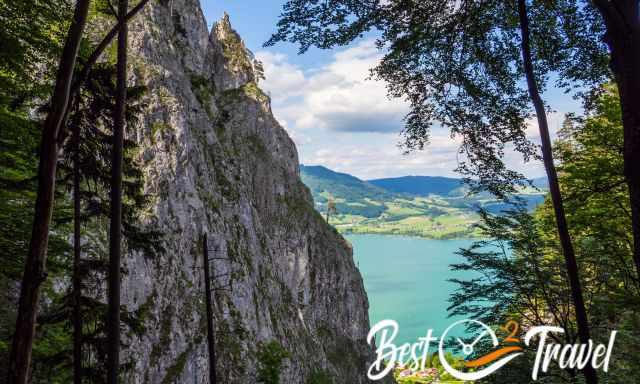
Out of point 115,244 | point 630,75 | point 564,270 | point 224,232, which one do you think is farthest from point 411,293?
point 630,75

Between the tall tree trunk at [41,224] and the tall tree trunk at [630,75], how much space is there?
7.79 meters

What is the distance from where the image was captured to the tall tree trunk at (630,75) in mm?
5082

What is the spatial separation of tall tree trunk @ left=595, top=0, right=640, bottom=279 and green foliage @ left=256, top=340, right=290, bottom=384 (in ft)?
115

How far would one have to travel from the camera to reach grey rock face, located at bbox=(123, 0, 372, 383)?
30.4 m

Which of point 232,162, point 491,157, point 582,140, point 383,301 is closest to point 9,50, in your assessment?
point 491,157

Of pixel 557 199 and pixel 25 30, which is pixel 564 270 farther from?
pixel 25 30

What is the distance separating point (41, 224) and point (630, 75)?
859 cm

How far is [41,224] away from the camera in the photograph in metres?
5.41

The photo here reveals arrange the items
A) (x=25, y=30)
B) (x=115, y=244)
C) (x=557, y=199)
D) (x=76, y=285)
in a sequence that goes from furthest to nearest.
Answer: (x=76, y=285), (x=115, y=244), (x=557, y=199), (x=25, y=30)

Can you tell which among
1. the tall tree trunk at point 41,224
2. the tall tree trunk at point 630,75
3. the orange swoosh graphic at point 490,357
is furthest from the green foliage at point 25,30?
the orange swoosh graphic at point 490,357

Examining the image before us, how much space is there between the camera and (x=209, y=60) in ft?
194

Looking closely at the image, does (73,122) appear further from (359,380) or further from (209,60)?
(359,380)

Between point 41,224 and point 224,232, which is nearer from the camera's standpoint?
point 41,224

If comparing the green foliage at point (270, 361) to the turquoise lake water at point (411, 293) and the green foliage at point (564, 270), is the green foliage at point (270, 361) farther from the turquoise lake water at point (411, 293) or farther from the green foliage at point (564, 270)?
the turquoise lake water at point (411, 293)
